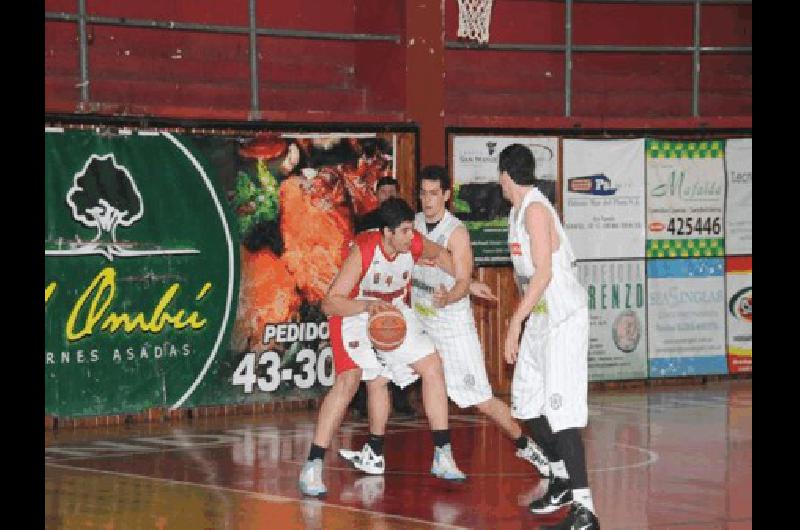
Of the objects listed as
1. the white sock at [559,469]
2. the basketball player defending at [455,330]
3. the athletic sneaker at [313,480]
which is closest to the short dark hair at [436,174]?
the basketball player defending at [455,330]

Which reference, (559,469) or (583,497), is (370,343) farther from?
(583,497)

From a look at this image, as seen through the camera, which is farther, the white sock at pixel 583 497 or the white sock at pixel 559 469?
the white sock at pixel 559 469

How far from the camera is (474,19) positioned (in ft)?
63.5

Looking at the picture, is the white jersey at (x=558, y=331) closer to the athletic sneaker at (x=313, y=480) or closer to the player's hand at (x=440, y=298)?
the player's hand at (x=440, y=298)

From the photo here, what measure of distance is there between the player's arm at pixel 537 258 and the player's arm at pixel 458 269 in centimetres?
209

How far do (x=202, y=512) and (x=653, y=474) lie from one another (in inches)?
149

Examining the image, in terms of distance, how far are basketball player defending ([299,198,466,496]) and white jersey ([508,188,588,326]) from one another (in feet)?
4.52

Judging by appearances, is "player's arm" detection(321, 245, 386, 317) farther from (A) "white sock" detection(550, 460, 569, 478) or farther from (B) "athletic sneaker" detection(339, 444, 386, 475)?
(A) "white sock" detection(550, 460, 569, 478)

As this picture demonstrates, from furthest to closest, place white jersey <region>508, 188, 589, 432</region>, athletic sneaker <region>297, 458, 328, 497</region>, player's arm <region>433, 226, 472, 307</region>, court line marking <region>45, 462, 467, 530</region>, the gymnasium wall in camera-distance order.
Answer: the gymnasium wall
player's arm <region>433, 226, 472, 307</region>
athletic sneaker <region>297, 458, 328, 497</region>
court line marking <region>45, 462, 467, 530</region>
white jersey <region>508, 188, 589, 432</region>

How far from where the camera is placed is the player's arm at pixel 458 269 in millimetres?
11773

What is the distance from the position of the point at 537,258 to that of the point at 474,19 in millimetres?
10200

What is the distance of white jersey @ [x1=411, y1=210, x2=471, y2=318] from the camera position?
12.3 meters

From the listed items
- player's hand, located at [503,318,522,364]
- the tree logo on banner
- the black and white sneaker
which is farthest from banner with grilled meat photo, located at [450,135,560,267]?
player's hand, located at [503,318,522,364]

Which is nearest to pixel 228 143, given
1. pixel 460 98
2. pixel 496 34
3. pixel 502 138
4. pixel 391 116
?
pixel 391 116
